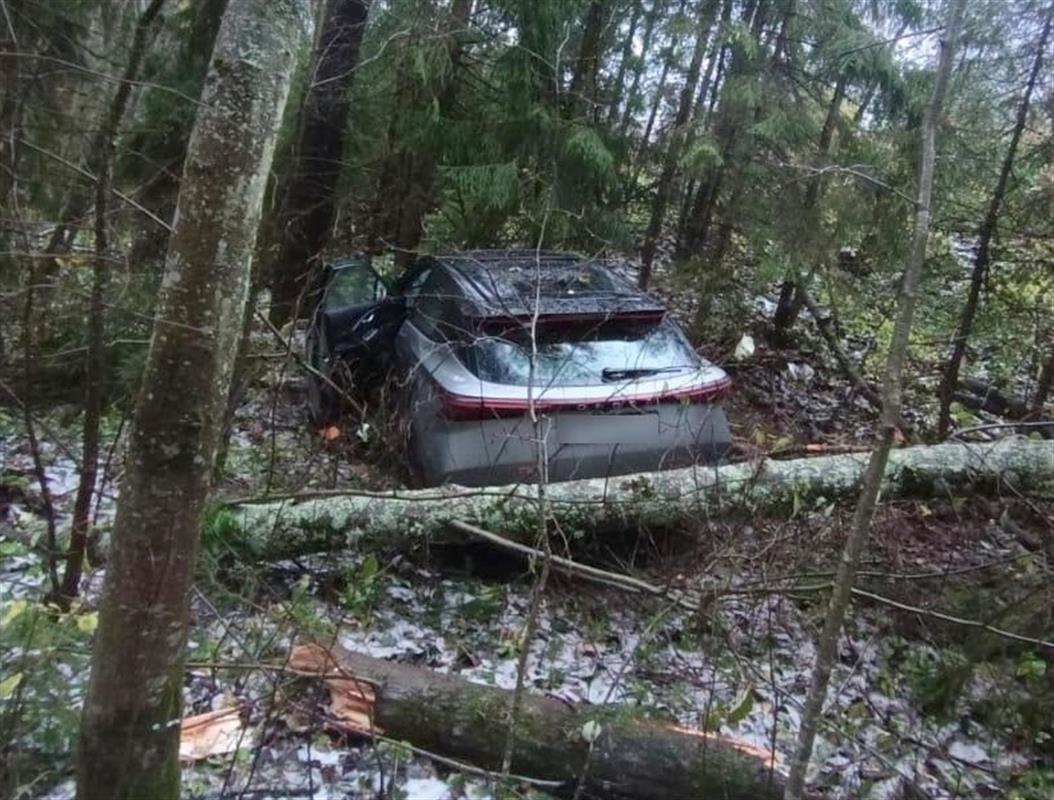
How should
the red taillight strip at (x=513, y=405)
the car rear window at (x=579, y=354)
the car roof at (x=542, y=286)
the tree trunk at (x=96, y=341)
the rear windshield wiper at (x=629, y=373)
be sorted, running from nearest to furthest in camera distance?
the tree trunk at (x=96, y=341) < the red taillight strip at (x=513, y=405) < the car rear window at (x=579, y=354) < the rear windshield wiper at (x=629, y=373) < the car roof at (x=542, y=286)

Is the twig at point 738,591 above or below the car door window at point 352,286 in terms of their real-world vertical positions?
below

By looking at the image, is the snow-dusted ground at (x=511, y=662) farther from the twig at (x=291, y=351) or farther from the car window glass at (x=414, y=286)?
the car window glass at (x=414, y=286)

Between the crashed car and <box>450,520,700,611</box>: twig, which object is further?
the crashed car

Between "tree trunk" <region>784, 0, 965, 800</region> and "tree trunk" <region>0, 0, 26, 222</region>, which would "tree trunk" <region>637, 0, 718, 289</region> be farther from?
"tree trunk" <region>0, 0, 26, 222</region>

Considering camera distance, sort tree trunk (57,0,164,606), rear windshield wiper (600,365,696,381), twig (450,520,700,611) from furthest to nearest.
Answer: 1. rear windshield wiper (600,365,696,381)
2. twig (450,520,700,611)
3. tree trunk (57,0,164,606)

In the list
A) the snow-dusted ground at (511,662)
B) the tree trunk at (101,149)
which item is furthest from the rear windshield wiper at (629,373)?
the tree trunk at (101,149)

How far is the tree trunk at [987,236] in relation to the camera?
7.05m

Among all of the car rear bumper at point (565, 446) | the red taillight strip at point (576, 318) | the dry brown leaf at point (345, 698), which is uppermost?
the red taillight strip at point (576, 318)

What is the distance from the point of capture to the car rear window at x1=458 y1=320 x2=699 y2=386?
17.5ft

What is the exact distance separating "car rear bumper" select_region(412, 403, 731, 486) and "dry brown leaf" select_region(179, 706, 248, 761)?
6.89ft

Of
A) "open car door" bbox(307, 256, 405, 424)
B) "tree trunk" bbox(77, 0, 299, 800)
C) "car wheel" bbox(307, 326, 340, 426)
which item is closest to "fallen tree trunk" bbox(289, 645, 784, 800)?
"tree trunk" bbox(77, 0, 299, 800)

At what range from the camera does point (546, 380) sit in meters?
5.30

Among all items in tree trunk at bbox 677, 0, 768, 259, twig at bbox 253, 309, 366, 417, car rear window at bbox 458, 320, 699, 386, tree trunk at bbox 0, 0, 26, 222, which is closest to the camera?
tree trunk at bbox 0, 0, 26, 222

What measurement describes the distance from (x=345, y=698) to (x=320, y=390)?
12.3 feet
